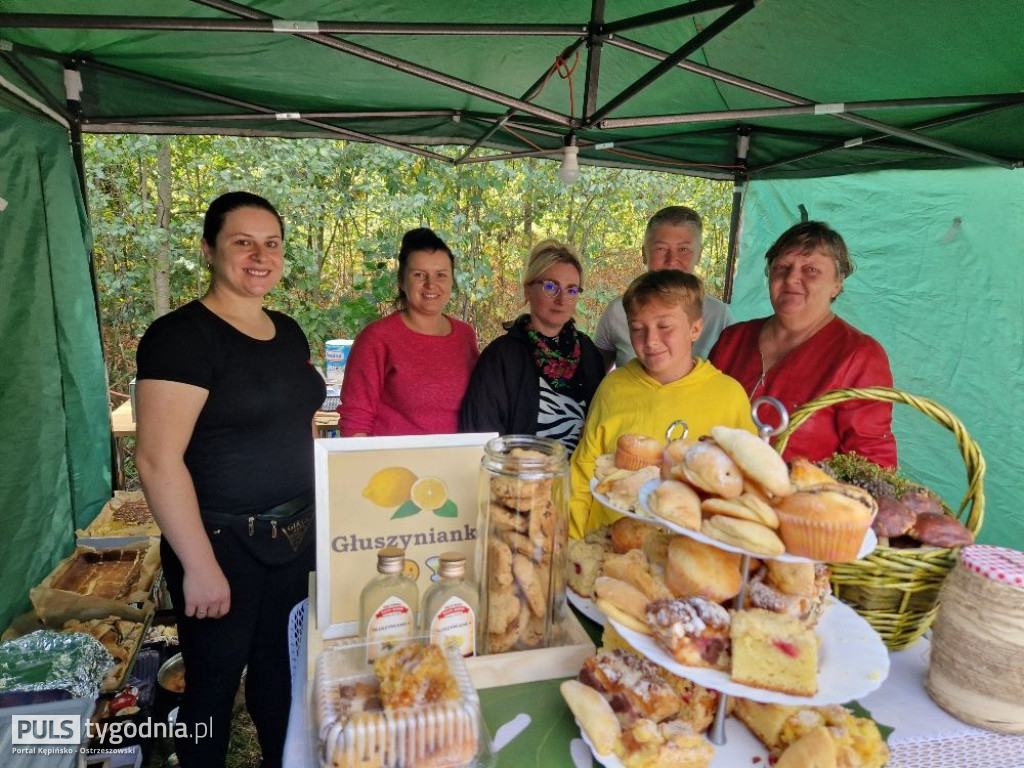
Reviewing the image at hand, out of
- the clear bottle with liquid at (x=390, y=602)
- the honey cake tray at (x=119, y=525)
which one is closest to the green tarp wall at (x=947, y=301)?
the clear bottle with liquid at (x=390, y=602)

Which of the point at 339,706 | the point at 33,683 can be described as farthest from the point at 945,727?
the point at 33,683

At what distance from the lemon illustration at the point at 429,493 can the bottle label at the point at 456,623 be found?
28 cm

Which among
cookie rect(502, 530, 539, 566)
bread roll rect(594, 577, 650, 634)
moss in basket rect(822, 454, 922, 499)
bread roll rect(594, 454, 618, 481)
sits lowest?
bread roll rect(594, 577, 650, 634)

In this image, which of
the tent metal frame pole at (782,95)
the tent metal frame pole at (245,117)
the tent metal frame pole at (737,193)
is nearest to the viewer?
the tent metal frame pole at (782,95)

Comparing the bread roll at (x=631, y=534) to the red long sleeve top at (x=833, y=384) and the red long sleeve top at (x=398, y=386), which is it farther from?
the red long sleeve top at (x=398, y=386)

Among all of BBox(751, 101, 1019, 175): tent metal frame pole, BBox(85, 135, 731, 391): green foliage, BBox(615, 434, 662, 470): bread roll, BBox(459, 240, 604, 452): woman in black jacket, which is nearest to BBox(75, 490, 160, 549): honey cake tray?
BBox(459, 240, 604, 452): woman in black jacket

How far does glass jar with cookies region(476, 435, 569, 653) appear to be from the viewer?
3.67 ft

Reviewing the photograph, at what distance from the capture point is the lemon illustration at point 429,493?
4.38 feet

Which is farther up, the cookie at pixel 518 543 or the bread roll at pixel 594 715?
the cookie at pixel 518 543

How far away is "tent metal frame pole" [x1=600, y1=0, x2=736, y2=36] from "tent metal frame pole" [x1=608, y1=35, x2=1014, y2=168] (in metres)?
0.08

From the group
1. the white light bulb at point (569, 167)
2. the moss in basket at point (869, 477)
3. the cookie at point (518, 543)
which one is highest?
the white light bulb at point (569, 167)

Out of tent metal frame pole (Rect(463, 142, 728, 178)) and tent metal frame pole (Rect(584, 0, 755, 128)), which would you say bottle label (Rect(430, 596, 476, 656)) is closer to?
tent metal frame pole (Rect(584, 0, 755, 128))

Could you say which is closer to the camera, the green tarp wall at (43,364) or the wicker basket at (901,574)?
the wicker basket at (901,574)

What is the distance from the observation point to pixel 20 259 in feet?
9.91
